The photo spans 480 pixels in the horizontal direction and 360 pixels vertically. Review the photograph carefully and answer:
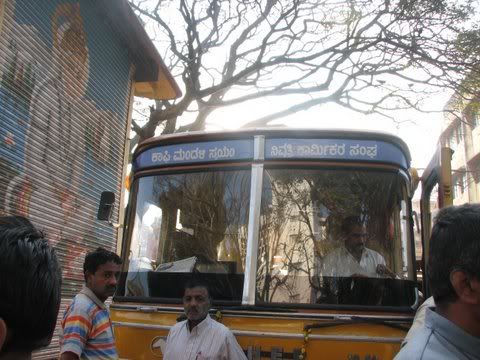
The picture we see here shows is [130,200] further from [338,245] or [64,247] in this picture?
[64,247]

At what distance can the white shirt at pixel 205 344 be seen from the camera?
3.78 meters

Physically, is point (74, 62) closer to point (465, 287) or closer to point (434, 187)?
point (434, 187)

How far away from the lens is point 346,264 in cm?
416

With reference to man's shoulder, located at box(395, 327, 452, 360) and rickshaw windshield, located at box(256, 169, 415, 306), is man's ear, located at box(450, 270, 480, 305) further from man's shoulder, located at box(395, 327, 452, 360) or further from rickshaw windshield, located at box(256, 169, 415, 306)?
rickshaw windshield, located at box(256, 169, 415, 306)

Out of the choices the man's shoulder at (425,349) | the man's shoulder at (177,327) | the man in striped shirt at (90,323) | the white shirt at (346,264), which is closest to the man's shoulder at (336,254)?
the white shirt at (346,264)

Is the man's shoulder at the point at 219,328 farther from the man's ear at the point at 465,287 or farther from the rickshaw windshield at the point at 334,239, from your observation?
the man's ear at the point at 465,287

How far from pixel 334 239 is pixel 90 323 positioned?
6.49ft

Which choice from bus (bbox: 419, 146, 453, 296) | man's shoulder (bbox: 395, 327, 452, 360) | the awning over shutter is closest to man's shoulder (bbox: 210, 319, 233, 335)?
bus (bbox: 419, 146, 453, 296)

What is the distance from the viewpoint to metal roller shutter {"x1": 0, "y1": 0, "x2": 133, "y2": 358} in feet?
19.7

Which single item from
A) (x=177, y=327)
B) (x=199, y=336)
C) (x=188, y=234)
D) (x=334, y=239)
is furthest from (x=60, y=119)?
(x=334, y=239)

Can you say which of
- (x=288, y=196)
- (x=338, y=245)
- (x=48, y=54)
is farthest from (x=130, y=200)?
(x=48, y=54)

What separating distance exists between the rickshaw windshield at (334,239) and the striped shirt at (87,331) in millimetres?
1190

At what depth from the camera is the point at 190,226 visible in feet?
15.3

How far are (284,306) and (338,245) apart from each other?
67 cm
